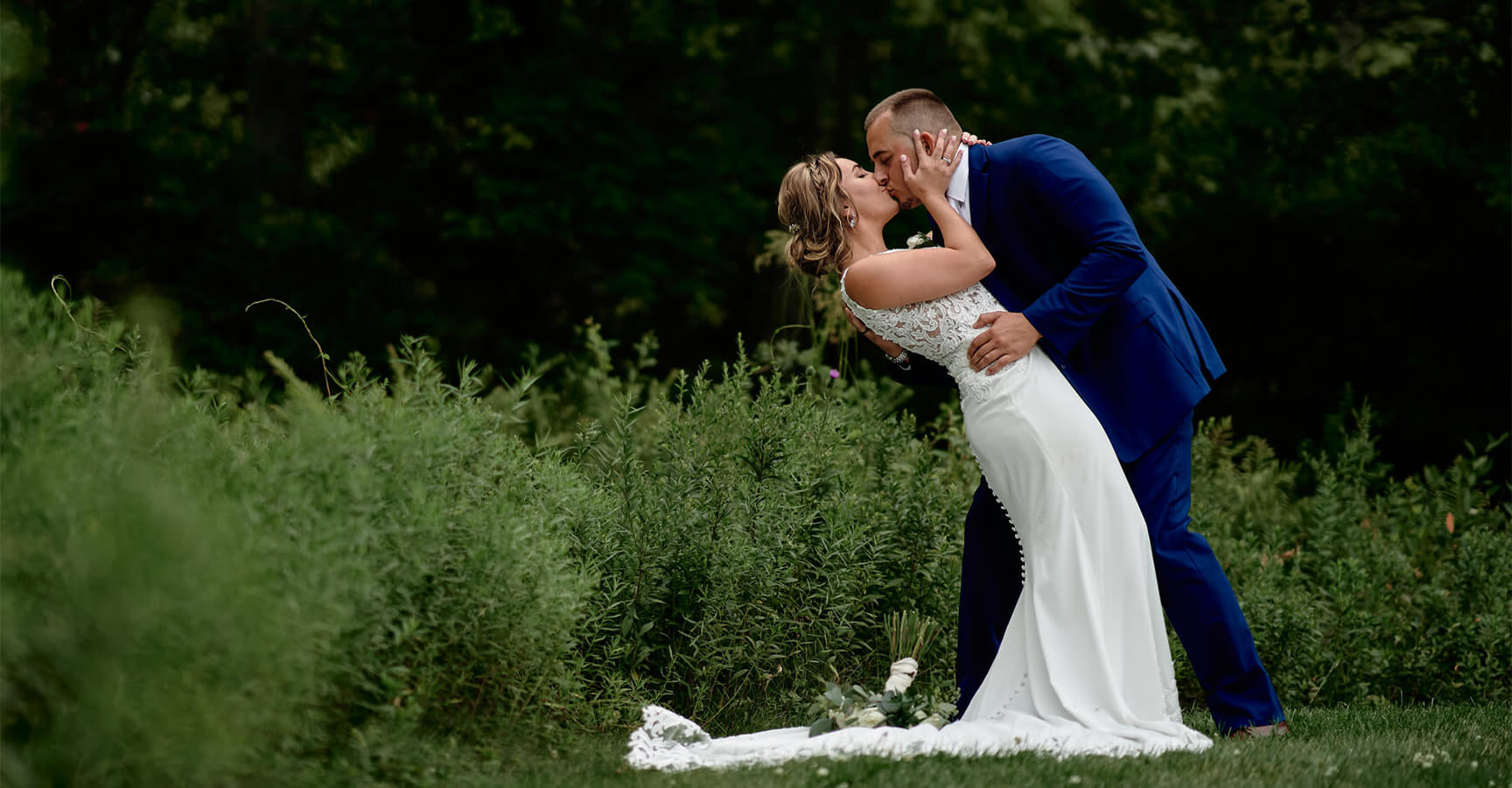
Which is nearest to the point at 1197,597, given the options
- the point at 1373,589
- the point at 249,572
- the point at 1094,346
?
the point at 1094,346

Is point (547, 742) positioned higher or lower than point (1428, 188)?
lower

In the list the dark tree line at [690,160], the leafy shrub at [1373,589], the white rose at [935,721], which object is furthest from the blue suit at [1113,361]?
the dark tree line at [690,160]

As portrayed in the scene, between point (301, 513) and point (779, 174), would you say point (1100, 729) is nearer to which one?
point (301, 513)

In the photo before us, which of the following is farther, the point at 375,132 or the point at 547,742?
the point at 375,132

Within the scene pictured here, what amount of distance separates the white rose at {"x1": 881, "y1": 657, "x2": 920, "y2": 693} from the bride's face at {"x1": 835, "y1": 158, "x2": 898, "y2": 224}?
4.88 feet

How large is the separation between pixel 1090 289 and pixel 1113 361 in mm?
309

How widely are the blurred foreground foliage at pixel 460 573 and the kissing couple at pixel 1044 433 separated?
0.66 meters

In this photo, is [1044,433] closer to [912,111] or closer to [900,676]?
[900,676]

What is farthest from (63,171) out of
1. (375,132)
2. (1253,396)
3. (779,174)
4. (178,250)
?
(1253,396)

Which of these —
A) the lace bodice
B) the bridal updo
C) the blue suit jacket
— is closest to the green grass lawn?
the blue suit jacket

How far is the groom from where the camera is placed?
3977 mm

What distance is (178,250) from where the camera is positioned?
438 inches

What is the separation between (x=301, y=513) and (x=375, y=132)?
388 inches

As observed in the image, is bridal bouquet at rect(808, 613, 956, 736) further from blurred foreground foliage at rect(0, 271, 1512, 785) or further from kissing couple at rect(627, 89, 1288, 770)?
blurred foreground foliage at rect(0, 271, 1512, 785)
